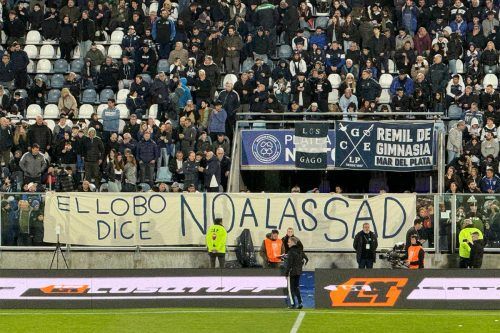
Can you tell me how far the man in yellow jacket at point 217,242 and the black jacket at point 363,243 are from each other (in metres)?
3.65

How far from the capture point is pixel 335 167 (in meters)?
39.0

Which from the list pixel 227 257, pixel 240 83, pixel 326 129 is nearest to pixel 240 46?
pixel 240 83

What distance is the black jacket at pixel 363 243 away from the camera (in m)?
34.6

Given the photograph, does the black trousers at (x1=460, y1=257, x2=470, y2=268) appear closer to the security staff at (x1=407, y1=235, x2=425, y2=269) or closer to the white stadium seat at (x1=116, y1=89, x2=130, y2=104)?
the security staff at (x1=407, y1=235, x2=425, y2=269)

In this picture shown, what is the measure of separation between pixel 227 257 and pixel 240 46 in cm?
834

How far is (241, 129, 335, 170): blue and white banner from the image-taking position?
3931 cm

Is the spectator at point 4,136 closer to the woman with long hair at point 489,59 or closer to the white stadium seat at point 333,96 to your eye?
the white stadium seat at point 333,96

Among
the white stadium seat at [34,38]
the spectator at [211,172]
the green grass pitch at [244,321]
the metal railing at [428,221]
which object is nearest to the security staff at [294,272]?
the green grass pitch at [244,321]

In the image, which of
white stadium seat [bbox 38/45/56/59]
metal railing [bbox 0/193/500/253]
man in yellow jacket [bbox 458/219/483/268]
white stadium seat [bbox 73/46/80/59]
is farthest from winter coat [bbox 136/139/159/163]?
man in yellow jacket [bbox 458/219/483/268]

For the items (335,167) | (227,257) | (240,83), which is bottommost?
(227,257)

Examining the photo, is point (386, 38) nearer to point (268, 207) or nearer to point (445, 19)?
point (445, 19)

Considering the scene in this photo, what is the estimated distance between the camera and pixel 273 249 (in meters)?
35.3

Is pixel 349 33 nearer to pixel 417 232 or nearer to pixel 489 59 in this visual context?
pixel 489 59

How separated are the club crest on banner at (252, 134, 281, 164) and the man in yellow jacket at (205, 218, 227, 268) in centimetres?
372
